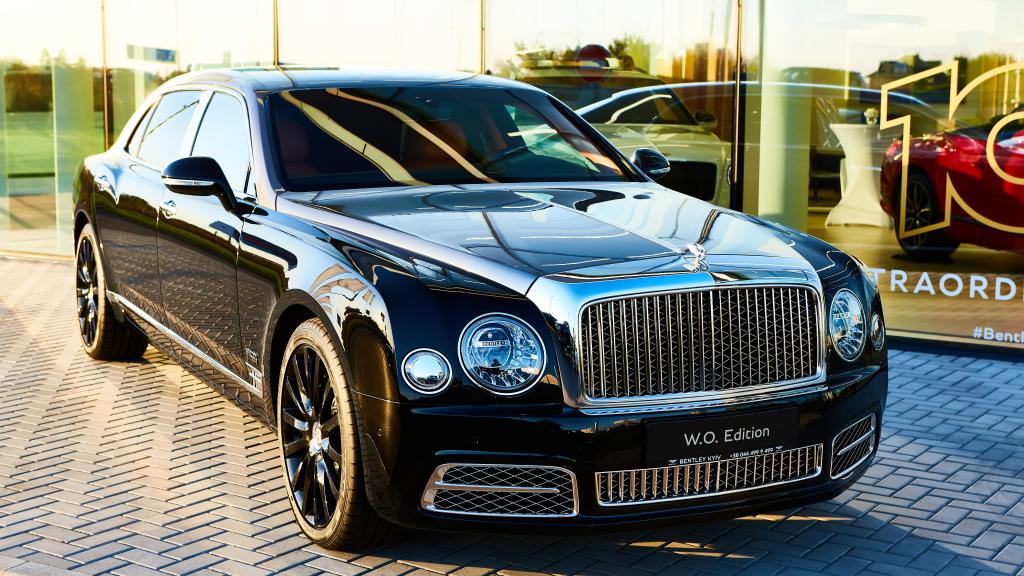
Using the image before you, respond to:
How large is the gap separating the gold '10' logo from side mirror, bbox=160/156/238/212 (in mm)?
5334

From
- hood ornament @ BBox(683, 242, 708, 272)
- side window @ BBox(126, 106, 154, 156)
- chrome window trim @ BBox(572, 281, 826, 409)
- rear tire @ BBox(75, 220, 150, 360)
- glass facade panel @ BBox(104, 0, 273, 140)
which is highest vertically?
glass facade panel @ BBox(104, 0, 273, 140)

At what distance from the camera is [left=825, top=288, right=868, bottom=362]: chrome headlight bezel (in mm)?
4582

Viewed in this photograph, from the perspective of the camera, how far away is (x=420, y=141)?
5.87 m

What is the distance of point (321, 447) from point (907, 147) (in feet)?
19.3

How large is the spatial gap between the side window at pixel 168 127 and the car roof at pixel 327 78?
170mm

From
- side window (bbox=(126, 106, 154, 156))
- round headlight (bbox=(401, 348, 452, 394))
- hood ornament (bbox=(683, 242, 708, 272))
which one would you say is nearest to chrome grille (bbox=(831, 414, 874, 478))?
hood ornament (bbox=(683, 242, 708, 272))

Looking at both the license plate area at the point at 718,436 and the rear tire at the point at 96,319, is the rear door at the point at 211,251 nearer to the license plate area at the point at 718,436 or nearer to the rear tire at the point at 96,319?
the rear tire at the point at 96,319

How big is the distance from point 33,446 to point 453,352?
3076 mm

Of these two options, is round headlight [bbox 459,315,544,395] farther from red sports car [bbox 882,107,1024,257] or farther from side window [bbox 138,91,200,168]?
red sports car [bbox 882,107,1024,257]

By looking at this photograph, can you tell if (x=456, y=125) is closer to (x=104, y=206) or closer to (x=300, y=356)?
(x=300, y=356)

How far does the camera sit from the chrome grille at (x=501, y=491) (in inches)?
165

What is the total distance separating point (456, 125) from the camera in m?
6.09

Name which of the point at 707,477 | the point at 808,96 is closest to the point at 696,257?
the point at 707,477

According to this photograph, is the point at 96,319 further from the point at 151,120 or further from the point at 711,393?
the point at 711,393
